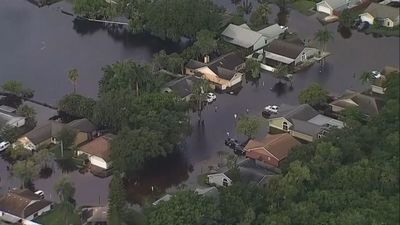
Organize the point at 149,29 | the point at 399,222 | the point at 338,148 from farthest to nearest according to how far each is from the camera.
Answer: the point at 149,29 < the point at 338,148 < the point at 399,222

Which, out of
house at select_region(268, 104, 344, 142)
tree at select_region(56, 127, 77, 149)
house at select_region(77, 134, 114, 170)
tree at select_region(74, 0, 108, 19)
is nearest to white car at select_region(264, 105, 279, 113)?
house at select_region(268, 104, 344, 142)

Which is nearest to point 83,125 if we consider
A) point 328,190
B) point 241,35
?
point 328,190

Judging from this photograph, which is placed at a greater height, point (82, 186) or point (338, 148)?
point (338, 148)

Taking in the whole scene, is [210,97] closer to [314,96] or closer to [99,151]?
[314,96]

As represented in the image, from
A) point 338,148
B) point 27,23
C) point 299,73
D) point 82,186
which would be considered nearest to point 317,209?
point 338,148

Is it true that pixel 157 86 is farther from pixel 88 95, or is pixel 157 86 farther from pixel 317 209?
pixel 317 209

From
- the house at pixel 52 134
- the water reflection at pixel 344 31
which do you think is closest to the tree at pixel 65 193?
the house at pixel 52 134
